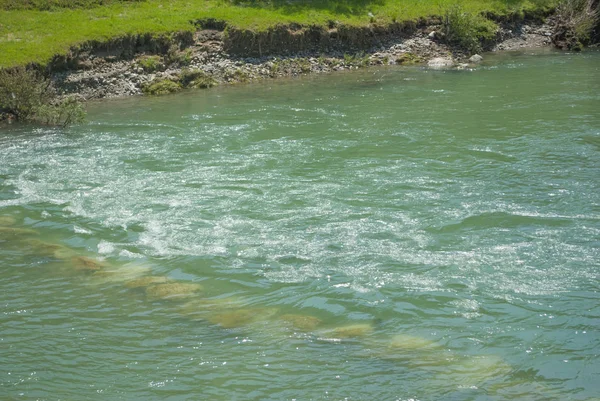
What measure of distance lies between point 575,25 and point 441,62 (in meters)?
10.3

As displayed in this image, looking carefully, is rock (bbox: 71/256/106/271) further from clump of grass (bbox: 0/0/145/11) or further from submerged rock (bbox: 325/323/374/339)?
clump of grass (bbox: 0/0/145/11)

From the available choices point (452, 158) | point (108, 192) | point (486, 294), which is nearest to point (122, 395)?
point (486, 294)

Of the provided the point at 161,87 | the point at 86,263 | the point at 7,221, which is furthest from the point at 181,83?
the point at 86,263

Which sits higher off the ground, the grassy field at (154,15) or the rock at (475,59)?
the grassy field at (154,15)

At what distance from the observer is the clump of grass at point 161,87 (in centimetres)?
3366

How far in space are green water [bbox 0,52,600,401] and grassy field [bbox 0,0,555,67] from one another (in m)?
9.57

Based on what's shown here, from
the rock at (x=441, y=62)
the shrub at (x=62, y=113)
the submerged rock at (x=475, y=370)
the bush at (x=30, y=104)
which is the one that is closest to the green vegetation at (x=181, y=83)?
the bush at (x=30, y=104)

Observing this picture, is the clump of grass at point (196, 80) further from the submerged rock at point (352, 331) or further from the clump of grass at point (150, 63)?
the submerged rock at point (352, 331)

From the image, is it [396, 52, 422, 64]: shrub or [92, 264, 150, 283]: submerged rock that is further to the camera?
[396, 52, 422, 64]: shrub

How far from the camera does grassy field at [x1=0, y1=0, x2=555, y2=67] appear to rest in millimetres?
33688

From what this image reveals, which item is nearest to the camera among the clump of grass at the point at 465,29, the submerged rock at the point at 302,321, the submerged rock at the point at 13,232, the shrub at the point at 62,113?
the submerged rock at the point at 302,321

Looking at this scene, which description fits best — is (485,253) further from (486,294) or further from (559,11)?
(559,11)

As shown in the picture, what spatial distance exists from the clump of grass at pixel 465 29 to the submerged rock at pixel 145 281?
34221 millimetres

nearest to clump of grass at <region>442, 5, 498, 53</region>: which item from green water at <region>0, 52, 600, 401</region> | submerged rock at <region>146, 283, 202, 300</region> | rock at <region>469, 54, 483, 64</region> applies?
rock at <region>469, 54, 483, 64</region>
